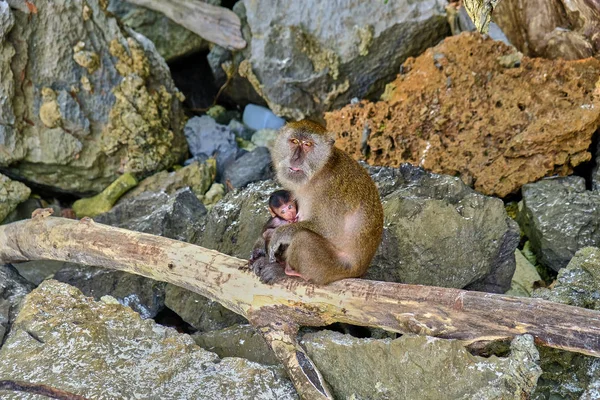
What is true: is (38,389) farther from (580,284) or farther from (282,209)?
(580,284)

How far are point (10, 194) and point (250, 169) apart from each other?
2320 millimetres

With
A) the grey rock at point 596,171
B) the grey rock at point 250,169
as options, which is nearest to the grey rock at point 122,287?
the grey rock at point 250,169

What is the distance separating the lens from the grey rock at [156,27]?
762 centimetres

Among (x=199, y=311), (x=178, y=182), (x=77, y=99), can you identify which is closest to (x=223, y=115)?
(x=178, y=182)

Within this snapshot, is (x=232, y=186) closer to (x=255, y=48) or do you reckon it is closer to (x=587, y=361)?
(x=255, y=48)

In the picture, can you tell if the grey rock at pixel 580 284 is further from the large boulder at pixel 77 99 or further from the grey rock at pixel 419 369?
the large boulder at pixel 77 99

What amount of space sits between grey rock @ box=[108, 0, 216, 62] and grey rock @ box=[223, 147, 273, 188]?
2096mm

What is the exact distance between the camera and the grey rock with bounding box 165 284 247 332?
4320mm

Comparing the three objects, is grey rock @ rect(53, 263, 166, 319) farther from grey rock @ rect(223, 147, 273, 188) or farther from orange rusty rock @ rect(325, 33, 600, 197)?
orange rusty rock @ rect(325, 33, 600, 197)

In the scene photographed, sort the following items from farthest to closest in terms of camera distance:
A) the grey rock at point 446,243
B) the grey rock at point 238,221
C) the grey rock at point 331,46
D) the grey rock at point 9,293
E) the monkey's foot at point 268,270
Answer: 1. the grey rock at point 331,46
2. the grey rock at point 238,221
3. the grey rock at point 446,243
4. the grey rock at point 9,293
5. the monkey's foot at point 268,270

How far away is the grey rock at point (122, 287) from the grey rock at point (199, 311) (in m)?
0.20

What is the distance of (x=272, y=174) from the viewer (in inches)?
235

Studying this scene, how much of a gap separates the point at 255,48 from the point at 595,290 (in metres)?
4.61

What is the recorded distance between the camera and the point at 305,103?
6.83 meters
